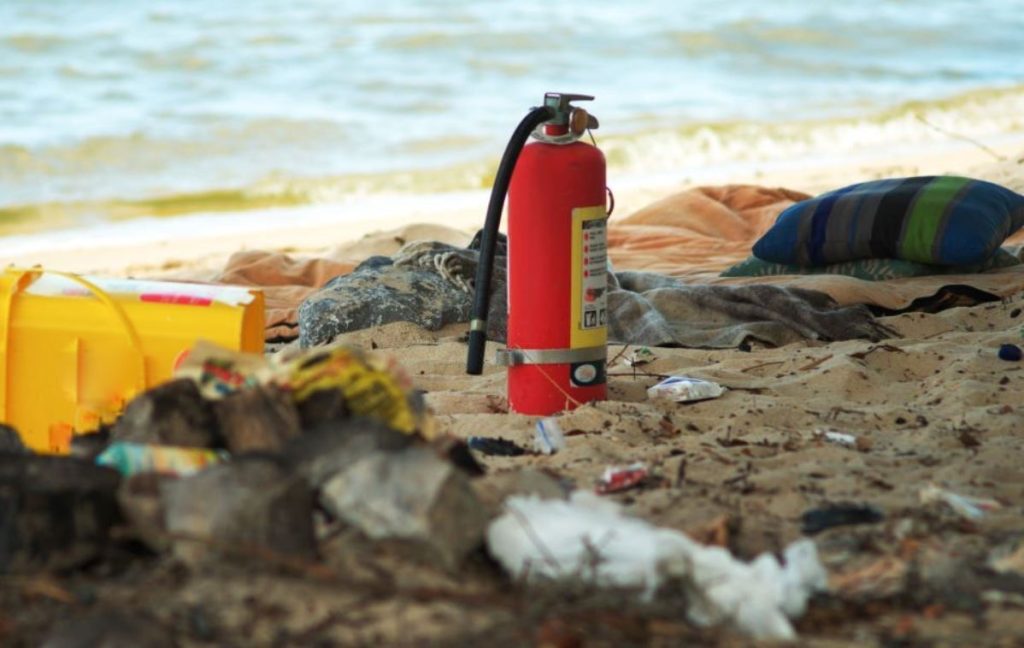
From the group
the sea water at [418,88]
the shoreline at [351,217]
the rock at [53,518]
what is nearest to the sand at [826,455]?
the rock at [53,518]

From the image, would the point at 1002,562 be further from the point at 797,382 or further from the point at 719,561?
the point at 797,382

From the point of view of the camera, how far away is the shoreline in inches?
301

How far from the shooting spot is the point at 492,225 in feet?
11.6

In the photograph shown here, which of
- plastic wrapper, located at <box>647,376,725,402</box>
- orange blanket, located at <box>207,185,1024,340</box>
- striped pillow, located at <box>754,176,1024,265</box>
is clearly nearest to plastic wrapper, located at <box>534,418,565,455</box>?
plastic wrapper, located at <box>647,376,725,402</box>

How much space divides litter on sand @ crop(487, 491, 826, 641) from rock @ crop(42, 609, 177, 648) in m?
0.59

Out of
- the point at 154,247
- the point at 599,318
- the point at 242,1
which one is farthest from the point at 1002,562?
the point at 242,1

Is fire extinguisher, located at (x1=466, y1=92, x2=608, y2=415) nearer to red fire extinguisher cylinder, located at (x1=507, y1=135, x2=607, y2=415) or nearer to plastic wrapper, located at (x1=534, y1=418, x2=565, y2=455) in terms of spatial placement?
red fire extinguisher cylinder, located at (x1=507, y1=135, x2=607, y2=415)

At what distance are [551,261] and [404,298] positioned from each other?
1.44m

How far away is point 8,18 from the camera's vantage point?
18.3m

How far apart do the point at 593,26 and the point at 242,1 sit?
562 cm

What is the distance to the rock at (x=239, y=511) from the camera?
213 cm

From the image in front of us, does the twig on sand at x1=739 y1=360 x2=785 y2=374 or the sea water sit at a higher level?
the sea water

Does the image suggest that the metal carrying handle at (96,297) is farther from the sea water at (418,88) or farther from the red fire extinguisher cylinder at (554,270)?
the sea water at (418,88)

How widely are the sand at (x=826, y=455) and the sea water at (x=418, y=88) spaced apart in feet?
21.6
